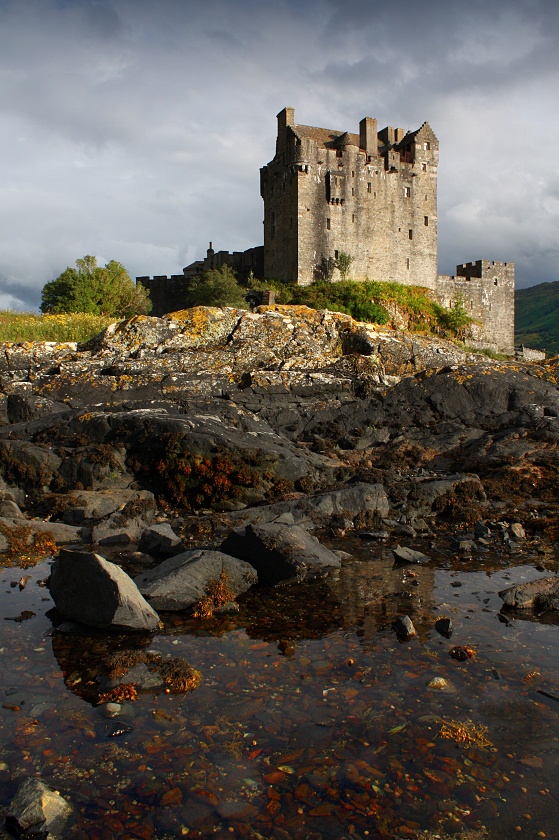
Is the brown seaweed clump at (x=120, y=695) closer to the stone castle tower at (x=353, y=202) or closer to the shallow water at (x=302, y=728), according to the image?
the shallow water at (x=302, y=728)

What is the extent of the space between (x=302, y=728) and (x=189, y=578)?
3380 mm

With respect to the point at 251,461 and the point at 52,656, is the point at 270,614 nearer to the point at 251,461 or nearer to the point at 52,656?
the point at 52,656

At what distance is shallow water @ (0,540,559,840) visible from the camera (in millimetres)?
4641

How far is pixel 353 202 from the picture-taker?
60.8 meters

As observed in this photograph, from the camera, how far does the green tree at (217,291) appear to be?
177ft

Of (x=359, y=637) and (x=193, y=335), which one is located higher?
(x=193, y=335)

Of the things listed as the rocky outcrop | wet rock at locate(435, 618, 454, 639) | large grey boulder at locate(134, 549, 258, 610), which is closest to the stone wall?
the rocky outcrop

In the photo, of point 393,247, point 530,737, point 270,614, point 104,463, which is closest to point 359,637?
point 270,614

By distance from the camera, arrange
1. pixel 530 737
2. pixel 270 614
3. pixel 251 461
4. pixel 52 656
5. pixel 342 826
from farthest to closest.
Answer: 1. pixel 251 461
2. pixel 270 614
3. pixel 52 656
4. pixel 530 737
5. pixel 342 826

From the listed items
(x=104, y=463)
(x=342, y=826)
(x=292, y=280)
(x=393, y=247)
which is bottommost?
(x=342, y=826)

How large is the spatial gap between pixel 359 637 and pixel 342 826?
10.4ft

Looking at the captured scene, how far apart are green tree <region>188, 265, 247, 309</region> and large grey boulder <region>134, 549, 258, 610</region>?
44438 millimetres

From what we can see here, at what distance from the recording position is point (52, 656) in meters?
7.04

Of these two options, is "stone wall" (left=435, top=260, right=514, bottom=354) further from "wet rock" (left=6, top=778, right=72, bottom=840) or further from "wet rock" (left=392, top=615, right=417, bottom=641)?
"wet rock" (left=6, top=778, right=72, bottom=840)
